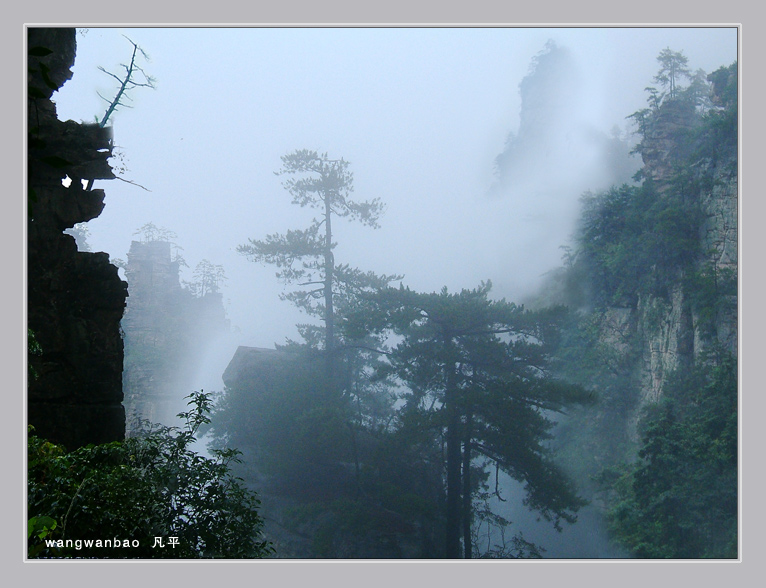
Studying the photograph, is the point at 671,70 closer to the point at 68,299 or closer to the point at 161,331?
the point at 68,299

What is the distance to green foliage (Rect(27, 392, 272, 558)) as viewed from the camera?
4094mm

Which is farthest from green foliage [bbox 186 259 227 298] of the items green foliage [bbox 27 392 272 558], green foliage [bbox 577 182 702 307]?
green foliage [bbox 577 182 702 307]

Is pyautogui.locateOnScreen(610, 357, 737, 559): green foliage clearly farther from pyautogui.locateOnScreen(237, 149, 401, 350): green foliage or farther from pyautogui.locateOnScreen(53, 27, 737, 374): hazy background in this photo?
pyautogui.locateOnScreen(237, 149, 401, 350): green foliage

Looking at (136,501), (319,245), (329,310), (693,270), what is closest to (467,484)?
(329,310)

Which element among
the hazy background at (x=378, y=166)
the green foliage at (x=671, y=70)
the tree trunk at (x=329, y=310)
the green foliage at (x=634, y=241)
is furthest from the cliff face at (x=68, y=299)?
the green foliage at (x=671, y=70)

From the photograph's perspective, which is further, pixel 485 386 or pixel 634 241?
pixel 634 241

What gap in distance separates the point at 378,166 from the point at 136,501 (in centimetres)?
555

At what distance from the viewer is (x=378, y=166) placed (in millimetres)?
8375

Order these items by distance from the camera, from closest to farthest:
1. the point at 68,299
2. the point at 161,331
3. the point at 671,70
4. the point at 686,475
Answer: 1. the point at 68,299
2. the point at 686,475
3. the point at 671,70
4. the point at 161,331

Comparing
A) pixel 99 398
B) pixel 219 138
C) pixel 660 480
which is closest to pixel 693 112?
pixel 660 480

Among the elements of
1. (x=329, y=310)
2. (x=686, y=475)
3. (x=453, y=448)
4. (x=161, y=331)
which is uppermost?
(x=329, y=310)

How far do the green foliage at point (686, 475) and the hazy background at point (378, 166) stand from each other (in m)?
2.41

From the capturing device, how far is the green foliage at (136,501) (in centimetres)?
409

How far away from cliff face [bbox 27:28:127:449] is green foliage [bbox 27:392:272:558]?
0.61 metres
